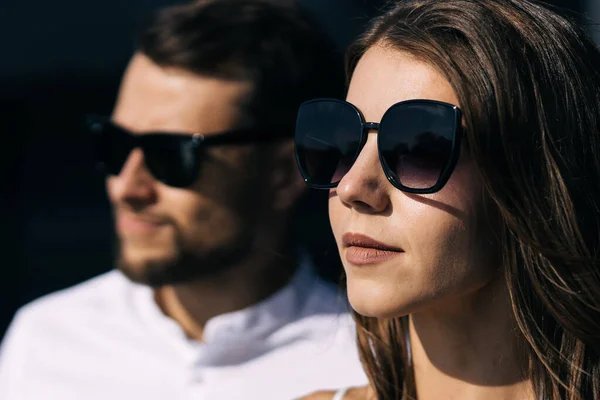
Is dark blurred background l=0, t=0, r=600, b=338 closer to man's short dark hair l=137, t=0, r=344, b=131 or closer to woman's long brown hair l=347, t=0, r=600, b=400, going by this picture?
man's short dark hair l=137, t=0, r=344, b=131

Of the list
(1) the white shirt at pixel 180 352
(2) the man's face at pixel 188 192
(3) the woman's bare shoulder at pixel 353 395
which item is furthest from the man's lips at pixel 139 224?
(3) the woman's bare shoulder at pixel 353 395

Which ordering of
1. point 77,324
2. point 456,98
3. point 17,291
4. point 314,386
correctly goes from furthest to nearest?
point 17,291 → point 77,324 → point 314,386 → point 456,98

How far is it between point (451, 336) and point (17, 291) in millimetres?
2673

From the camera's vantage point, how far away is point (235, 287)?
2506mm

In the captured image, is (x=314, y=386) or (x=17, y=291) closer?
(x=314, y=386)

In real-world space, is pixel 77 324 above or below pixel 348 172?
below

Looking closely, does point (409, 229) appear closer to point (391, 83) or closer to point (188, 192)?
point (391, 83)

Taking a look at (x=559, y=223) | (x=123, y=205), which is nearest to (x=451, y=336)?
(x=559, y=223)

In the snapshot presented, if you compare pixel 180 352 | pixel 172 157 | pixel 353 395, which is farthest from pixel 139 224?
pixel 353 395

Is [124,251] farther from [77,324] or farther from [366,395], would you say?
[366,395]

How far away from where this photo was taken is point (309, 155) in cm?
168

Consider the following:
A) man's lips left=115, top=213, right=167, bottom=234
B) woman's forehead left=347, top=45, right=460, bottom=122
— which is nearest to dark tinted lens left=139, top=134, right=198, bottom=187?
man's lips left=115, top=213, right=167, bottom=234

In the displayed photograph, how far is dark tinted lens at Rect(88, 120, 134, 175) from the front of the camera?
2463 millimetres

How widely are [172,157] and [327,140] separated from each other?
846 millimetres
